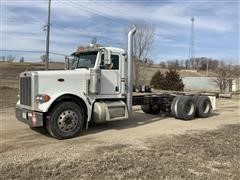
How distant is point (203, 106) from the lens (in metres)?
14.4

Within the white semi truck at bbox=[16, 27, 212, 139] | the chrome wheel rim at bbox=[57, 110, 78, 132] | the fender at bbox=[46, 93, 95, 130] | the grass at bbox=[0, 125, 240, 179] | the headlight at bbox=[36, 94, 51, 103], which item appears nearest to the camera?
the grass at bbox=[0, 125, 240, 179]

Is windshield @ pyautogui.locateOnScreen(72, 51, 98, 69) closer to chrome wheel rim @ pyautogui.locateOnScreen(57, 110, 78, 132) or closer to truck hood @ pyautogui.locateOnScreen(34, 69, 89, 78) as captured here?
truck hood @ pyautogui.locateOnScreen(34, 69, 89, 78)

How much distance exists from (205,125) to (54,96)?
577 centimetres

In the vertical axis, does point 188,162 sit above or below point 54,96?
below

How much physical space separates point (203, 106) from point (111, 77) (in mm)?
5354

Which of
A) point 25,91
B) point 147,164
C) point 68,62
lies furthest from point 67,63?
point 147,164

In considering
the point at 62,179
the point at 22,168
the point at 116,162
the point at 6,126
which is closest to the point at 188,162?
the point at 116,162

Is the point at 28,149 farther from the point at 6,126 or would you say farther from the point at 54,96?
the point at 6,126

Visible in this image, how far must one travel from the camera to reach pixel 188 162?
698 cm

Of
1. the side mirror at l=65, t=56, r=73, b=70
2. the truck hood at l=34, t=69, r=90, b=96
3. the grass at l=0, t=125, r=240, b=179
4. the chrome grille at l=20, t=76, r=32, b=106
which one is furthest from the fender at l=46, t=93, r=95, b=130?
the grass at l=0, t=125, r=240, b=179

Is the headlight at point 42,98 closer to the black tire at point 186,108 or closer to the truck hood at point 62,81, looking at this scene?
the truck hood at point 62,81

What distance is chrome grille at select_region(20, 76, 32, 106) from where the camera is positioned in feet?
30.9

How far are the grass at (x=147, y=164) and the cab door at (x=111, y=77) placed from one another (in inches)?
97.6

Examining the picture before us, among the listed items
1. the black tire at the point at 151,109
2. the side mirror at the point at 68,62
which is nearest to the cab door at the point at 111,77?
the side mirror at the point at 68,62
